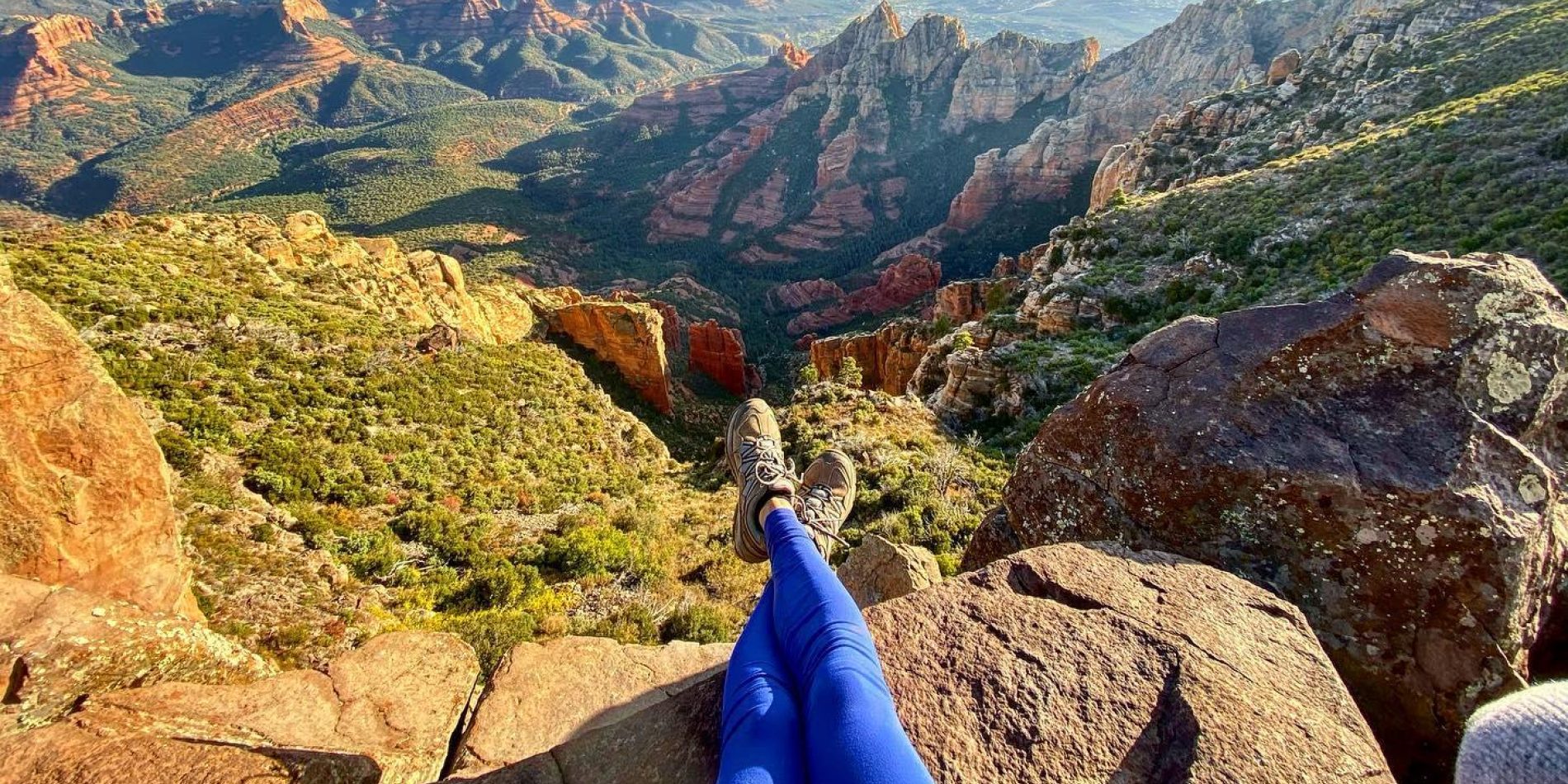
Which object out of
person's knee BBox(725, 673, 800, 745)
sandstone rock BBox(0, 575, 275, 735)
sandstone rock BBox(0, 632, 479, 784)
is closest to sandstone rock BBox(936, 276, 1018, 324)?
sandstone rock BBox(0, 632, 479, 784)

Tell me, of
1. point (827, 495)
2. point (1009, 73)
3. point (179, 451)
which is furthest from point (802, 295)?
point (827, 495)

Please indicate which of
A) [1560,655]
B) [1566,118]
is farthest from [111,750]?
[1566,118]

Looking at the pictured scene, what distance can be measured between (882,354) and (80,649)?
37079 mm

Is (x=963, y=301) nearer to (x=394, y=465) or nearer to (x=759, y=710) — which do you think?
(x=394, y=465)

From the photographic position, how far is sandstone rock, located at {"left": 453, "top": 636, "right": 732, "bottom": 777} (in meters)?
4.11

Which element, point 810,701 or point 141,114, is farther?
point 141,114

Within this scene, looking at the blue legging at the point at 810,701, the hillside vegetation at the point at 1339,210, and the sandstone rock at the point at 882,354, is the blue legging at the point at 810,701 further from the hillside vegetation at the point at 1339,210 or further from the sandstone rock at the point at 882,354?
the sandstone rock at the point at 882,354

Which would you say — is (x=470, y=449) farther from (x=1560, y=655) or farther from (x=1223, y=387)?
(x=1560, y=655)

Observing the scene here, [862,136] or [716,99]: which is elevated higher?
[716,99]

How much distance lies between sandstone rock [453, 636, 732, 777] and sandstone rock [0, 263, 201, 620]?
3.45 m

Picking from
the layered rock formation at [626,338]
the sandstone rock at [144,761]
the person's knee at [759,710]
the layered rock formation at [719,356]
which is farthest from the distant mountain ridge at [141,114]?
the person's knee at [759,710]

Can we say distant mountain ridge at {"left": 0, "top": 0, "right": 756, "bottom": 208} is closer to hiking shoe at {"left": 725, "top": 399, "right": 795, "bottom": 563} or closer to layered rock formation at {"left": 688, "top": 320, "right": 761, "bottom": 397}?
layered rock formation at {"left": 688, "top": 320, "right": 761, "bottom": 397}

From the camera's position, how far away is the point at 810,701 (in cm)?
280

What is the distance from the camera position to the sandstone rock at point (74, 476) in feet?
15.0
